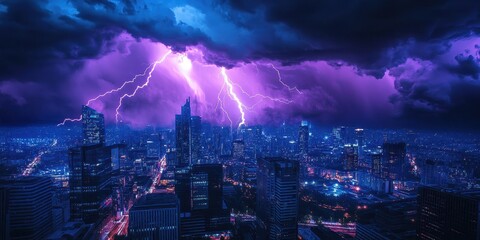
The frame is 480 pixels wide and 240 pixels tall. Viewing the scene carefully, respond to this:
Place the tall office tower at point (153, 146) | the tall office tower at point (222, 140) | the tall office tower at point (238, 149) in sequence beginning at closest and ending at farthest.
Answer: the tall office tower at point (238, 149) < the tall office tower at point (222, 140) < the tall office tower at point (153, 146)

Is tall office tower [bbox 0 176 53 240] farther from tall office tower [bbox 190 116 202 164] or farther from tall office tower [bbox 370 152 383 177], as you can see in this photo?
tall office tower [bbox 370 152 383 177]

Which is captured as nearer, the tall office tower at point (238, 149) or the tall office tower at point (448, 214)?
the tall office tower at point (448, 214)

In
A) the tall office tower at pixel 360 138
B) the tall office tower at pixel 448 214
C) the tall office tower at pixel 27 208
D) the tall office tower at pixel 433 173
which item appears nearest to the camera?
the tall office tower at pixel 448 214

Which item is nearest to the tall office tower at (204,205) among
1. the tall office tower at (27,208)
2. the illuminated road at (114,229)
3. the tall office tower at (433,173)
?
the illuminated road at (114,229)

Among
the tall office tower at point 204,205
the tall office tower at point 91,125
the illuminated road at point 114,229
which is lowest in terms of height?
the illuminated road at point 114,229

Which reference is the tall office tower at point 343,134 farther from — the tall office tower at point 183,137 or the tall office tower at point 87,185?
the tall office tower at point 87,185

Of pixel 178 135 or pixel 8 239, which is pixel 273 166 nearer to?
pixel 8 239

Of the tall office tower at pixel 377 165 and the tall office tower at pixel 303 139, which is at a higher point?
the tall office tower at pixel 303 139

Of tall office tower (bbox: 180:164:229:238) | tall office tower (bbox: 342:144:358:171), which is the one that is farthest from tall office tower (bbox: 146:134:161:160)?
tall office tower (bbox: 342:144:358:171)
